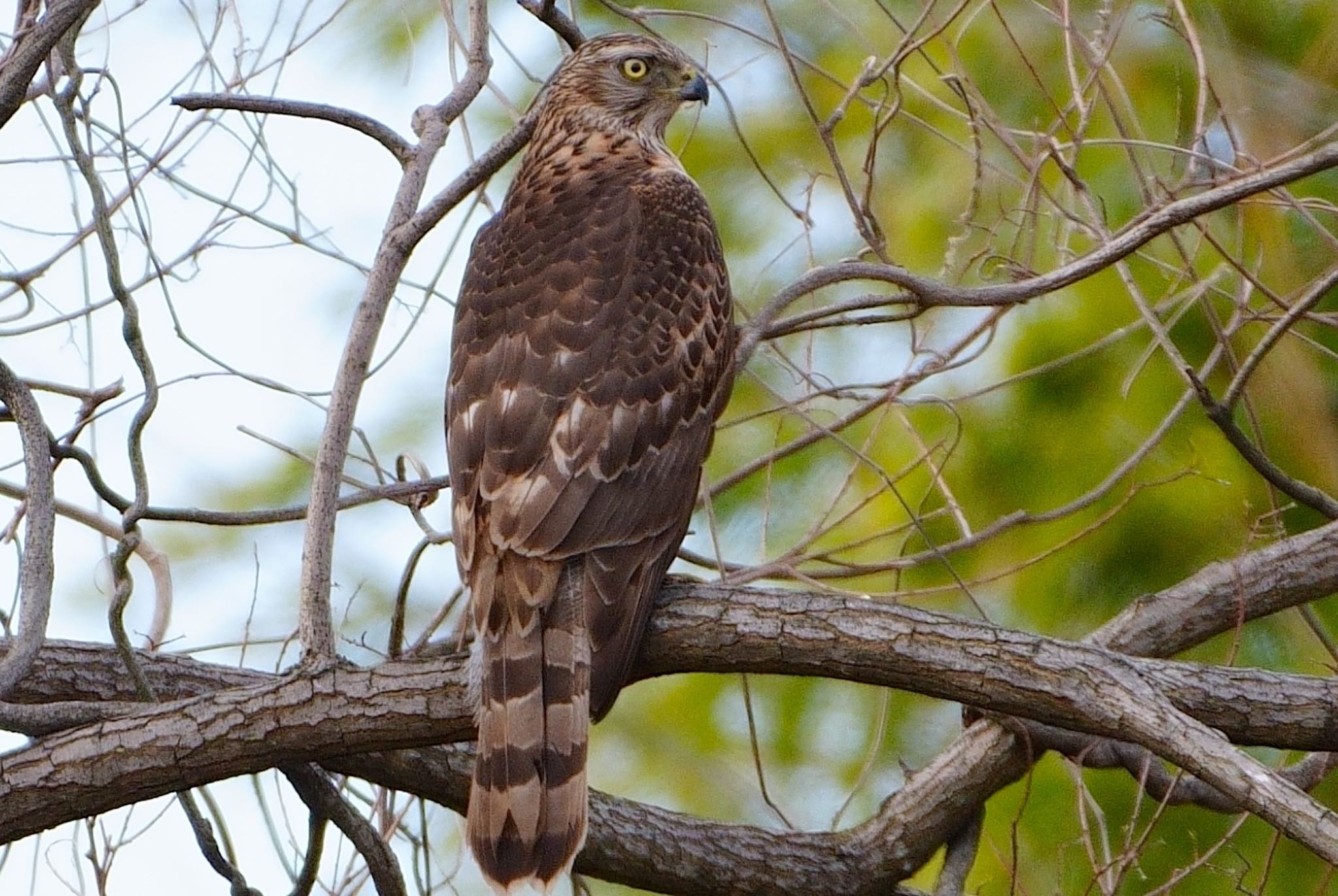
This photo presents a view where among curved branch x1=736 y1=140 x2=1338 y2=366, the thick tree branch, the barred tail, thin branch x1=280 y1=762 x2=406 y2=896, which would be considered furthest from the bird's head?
thin branch x1=280 y1=762 x2=406 y2=896

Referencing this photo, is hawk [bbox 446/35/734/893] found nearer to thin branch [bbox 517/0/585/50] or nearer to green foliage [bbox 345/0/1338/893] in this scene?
thin branch [bbox 517/0/585/50]

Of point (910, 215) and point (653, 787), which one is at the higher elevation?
point (910, 215)

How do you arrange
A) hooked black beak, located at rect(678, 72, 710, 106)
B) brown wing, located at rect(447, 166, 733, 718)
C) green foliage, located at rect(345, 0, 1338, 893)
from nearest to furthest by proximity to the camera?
brown wing, located at rect(447, 166, 733, 718) < hooked black beak, located at rect(678, 72, 710, 106) < green foliage, located at rect(345, 0, 1338, 893)

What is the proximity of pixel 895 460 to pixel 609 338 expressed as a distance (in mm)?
2517

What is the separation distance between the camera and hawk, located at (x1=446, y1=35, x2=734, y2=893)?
11.1 feet

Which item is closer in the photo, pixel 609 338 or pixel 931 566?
→ pixel 609 338

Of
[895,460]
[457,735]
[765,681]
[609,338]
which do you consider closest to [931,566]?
[895,460]

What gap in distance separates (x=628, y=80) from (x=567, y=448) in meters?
1.53

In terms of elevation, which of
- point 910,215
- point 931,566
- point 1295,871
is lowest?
point 1295,871

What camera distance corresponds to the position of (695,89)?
4.74 metres

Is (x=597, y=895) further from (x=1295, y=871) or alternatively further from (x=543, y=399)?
(x=543, y=399)

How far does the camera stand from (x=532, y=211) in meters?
4.31

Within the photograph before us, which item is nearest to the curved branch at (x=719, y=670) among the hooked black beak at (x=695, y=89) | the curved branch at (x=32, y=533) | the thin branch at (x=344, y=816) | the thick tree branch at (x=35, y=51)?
the thin branch at (x=344, y=816)

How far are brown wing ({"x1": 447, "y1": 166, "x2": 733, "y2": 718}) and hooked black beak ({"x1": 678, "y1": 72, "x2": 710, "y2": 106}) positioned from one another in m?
0.53
